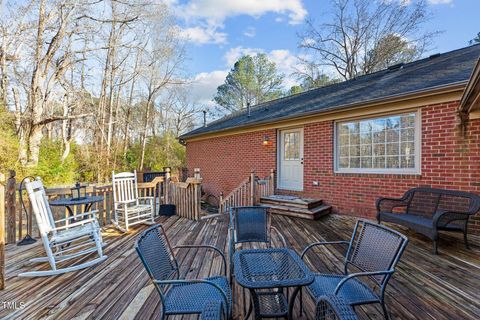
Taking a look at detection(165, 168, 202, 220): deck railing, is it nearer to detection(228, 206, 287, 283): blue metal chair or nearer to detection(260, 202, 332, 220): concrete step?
detection(260, 202, 332, 220): concrete step

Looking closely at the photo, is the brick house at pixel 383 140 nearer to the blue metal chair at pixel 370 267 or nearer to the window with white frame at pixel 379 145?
the window with white frame at pixel 379 145

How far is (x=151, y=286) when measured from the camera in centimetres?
263

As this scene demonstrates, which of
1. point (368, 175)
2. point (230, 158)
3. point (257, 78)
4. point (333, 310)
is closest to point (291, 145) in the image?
point (368, 175)

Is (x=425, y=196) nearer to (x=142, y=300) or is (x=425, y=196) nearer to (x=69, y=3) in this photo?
(x=142, y=300)

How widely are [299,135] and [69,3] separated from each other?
32.0 feet

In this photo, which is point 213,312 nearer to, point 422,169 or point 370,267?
point 370,267

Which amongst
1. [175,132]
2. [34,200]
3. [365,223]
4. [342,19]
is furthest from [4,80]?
[342,19]

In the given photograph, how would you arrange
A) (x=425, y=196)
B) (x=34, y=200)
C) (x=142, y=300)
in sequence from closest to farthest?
(x=142, y=300) < (x=34, y=200) < (x=425, y=196)

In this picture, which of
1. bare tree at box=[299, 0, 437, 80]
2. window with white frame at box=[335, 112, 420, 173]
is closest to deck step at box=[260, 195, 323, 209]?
window with white frame at box=[335, 112, 420, 173]

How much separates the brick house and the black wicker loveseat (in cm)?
23

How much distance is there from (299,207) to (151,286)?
4.07 meters

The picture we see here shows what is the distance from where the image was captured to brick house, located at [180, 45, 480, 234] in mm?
4205

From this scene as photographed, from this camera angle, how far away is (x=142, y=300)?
236cm

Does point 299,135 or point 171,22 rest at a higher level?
point 171,22
